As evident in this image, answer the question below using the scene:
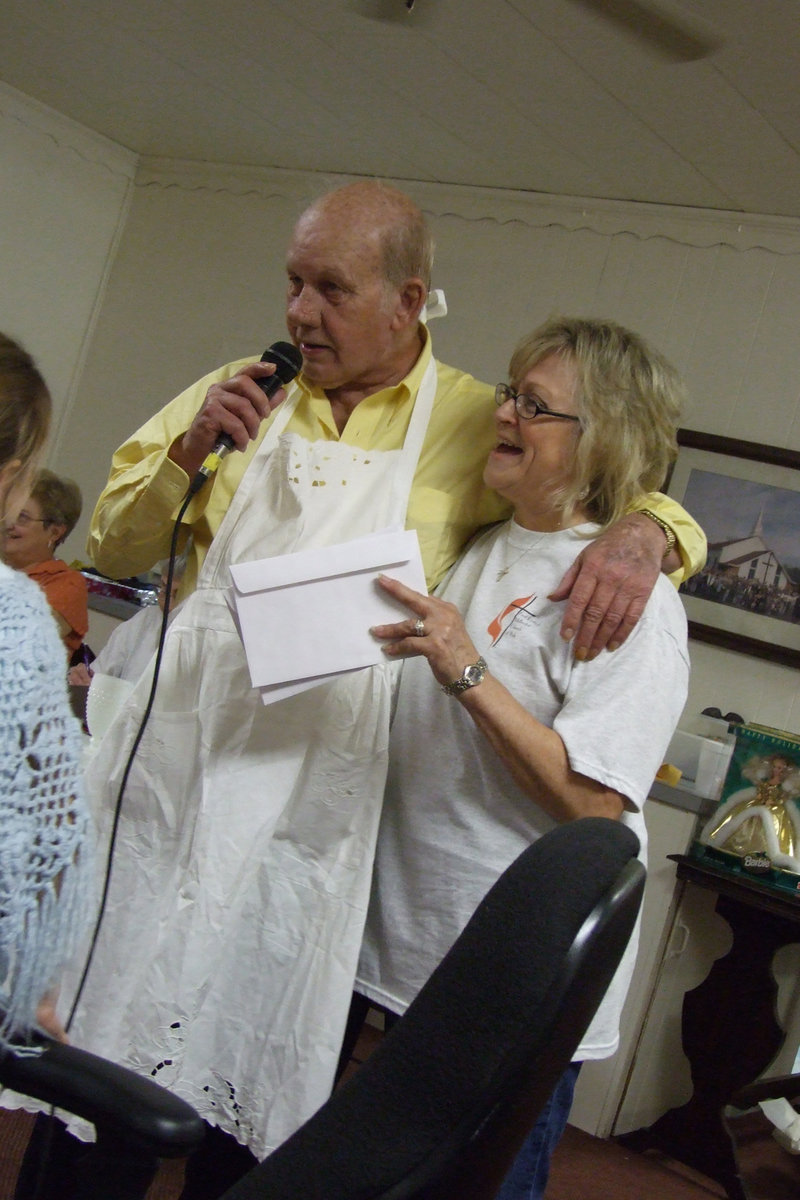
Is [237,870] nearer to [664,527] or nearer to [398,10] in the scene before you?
[664,527]

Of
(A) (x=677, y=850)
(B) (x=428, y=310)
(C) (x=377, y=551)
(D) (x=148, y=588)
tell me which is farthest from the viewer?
(D) (x=148, y=588)

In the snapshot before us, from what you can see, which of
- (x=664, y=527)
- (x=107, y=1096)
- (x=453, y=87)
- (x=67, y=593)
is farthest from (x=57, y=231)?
(x=107, y=1096)

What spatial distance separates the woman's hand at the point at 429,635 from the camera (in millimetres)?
1189

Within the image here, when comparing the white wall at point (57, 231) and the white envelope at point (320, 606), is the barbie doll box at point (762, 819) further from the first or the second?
the white wall at point (57, 231)

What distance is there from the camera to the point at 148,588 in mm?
3662

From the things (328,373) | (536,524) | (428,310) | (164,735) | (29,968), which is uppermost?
(428,310)

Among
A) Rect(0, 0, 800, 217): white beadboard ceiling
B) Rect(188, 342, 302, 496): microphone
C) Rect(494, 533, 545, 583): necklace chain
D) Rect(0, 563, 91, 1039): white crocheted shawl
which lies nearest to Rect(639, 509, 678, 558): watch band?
Rect(494, 533, 545, 583): necklace chain

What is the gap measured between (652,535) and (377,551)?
0.34 m

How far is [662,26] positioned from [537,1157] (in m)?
2.52

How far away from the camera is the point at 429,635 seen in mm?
1193

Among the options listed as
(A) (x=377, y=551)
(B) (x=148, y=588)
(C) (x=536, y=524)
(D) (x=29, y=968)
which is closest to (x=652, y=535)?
(C) (x=536, y=524)

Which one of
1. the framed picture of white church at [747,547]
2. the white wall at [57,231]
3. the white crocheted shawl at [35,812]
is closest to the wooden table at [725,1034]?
the framed picture of white church at [747,547]

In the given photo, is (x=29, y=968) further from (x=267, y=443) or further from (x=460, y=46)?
(x=460, y=46)

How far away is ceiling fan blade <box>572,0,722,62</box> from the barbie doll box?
1.68m
